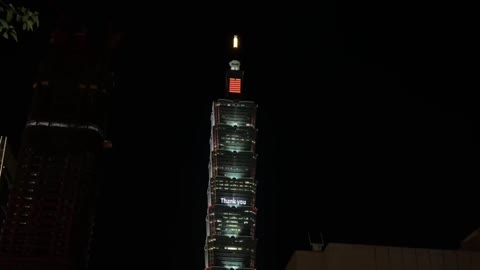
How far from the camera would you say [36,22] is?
7672 mm

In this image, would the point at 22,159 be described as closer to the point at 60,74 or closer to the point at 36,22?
the point at 60,74

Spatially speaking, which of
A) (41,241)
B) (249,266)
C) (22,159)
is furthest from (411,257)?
(22,159)

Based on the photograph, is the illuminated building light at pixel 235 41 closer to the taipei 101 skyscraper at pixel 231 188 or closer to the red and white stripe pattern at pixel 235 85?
the red and white stripe pattern at pixel 235 85

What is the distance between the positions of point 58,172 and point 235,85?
49420mm

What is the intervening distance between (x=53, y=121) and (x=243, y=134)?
208ft

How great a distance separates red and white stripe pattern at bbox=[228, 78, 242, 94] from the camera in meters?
75.2

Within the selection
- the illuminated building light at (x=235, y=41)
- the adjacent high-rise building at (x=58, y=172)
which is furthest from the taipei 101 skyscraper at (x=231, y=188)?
the adjacent high-rise building at (x=58, y=172)

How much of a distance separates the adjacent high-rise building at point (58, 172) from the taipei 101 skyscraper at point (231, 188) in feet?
153

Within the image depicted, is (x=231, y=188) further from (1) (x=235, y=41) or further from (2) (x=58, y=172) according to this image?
(2) (x=58, y=172)

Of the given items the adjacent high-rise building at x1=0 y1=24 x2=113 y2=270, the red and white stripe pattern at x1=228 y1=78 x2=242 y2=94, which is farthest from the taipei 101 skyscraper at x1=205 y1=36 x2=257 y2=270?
the adjacent high-rise building at x1=0 y1=24 x2=113 y2=270

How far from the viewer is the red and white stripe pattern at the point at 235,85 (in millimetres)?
75162

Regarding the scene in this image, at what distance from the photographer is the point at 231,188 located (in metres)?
66.7

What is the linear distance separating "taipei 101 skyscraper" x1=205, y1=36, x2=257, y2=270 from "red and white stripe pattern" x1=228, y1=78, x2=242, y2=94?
9.92 ft

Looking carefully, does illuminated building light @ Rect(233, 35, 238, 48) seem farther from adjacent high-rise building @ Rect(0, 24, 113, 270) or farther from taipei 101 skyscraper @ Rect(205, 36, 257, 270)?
adjacent high-rise building @ Rect(0, 24, 113, 270)
